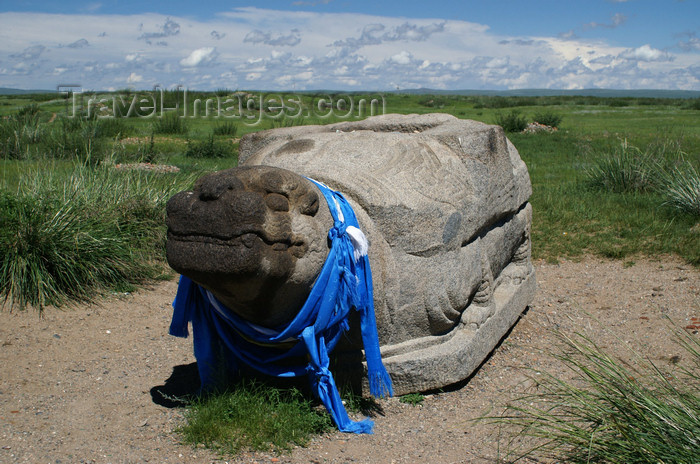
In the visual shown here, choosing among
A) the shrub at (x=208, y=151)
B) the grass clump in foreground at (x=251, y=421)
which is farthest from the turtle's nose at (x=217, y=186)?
the shrub at (x=208, y=151)

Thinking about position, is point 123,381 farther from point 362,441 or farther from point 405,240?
point 405,240

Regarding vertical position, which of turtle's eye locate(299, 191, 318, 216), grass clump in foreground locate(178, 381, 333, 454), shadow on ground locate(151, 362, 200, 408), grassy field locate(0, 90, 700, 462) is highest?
turtle's eye locate(299, 191, 318, 216)

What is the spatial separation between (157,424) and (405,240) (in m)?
1.57

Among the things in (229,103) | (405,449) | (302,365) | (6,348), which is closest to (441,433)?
(405,449)

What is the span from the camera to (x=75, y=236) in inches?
194

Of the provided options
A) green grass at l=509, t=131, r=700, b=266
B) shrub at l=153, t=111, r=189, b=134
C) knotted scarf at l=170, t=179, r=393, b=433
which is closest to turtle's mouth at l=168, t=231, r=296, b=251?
knotted scarf at l=170, t=179, r=393, b=433

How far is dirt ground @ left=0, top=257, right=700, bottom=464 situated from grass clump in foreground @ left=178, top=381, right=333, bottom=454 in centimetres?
6

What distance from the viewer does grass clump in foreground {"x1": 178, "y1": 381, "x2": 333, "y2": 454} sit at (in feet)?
9.61

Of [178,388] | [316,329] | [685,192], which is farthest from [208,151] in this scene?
[316,329]

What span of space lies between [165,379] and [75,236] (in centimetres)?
176

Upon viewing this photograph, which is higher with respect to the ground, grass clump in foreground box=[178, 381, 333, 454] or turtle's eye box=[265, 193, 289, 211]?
turtle's eye box=[265, 193, 289, 211]

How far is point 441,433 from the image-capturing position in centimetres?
322

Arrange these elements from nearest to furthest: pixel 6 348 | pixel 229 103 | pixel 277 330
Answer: pixel 277 330
pixel 6 348
pixel 229 103

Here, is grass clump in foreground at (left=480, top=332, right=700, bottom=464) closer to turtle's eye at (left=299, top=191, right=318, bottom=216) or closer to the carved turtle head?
the carved turtle head
